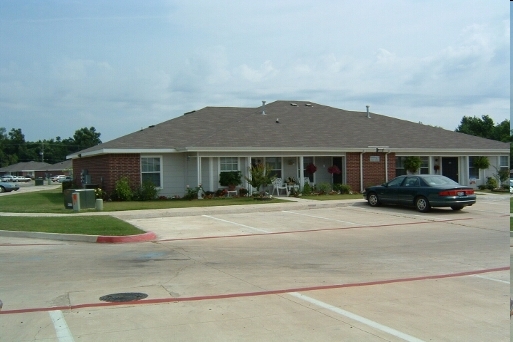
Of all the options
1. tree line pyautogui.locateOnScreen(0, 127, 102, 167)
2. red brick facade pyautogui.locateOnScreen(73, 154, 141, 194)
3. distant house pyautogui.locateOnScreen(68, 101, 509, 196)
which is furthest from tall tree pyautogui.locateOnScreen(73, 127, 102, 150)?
red brick facade pyautogui.locateOnScreen(73, 154, 141, 194)

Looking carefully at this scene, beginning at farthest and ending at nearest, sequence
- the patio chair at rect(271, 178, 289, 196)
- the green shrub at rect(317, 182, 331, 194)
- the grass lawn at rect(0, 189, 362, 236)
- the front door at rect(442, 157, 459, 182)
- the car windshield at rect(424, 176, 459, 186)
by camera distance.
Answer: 1. the front door at rect(442, 157, 459, 182)
2. the green shrub at rect(317, 182, 331, 194)
3. the patio chair at rect(271, 178, 289, 196)
4. the car windshield at rect(424, 176, 459, 186)
5. the grass lawn at rect(0, 189, 362, 236)

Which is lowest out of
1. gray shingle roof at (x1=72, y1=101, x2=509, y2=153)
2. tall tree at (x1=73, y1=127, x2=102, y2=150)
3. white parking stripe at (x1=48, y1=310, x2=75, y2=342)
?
white parking stripe at (x1=48, y1=310, x2=75, y2=342)

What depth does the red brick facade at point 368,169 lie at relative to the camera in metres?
31.0

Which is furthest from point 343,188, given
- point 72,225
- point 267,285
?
point 267,285

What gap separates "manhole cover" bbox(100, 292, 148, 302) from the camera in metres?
8.36

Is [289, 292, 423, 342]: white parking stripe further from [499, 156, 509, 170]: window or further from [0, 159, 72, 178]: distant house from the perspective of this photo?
[0, 159, 72, 178]: distant house

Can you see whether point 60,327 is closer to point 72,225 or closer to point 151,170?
point 72,225

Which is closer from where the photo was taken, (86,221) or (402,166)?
(86,221)

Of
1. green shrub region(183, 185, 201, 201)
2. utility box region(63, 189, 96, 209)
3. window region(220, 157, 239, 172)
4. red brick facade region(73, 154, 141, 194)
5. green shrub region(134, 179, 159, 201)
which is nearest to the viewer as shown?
utility box region(63, 189, 96, 209)

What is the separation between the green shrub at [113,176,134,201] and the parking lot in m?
10.4

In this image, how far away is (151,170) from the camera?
28.5 m

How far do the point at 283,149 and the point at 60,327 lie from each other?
22408mm

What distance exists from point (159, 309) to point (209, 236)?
325 inches

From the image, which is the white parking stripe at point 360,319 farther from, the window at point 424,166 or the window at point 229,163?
the window at point 424,166
